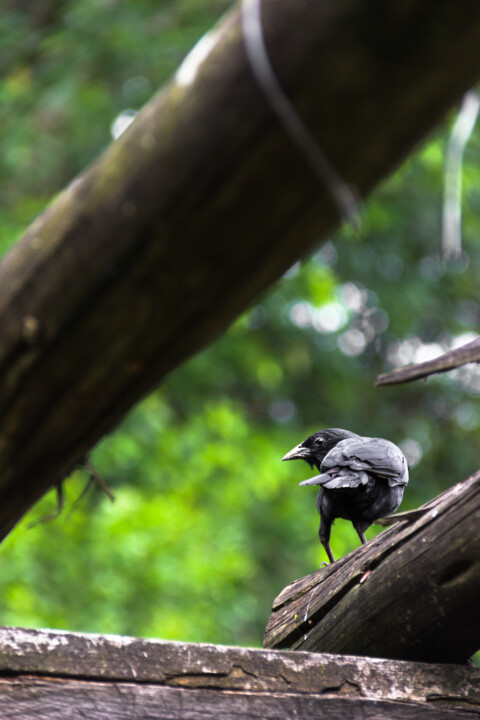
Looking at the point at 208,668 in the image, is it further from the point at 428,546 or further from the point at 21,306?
the point at 21,306

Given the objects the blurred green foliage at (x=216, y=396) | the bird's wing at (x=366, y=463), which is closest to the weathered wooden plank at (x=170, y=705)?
the bird's wing at (x=366, y=463)

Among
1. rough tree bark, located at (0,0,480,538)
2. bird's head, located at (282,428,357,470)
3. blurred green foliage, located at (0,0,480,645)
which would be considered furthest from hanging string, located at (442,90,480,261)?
blurred green foliage, located at (0,0,480,645)

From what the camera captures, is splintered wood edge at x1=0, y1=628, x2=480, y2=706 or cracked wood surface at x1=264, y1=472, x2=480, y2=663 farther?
cracked wood surface at x1=264, y1=472, x2=480, y2=663

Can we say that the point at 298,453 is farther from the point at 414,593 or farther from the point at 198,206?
the point at 198,206

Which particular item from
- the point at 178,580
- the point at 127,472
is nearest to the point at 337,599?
the point at 178,580

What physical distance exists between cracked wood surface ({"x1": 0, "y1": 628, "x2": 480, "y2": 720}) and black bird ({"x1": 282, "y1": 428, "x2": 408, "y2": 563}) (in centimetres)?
108

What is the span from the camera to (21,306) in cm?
97

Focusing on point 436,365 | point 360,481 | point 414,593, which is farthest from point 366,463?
point 436,365

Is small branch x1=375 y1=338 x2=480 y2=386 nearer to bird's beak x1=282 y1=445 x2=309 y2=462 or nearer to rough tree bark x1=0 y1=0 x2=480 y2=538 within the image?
rough tree bark x1=0 y1=0 x2=480 y2=538

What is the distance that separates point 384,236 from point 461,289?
1811 millimetres

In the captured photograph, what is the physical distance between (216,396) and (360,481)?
6.95 metres

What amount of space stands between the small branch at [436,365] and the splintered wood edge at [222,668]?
2.61 ft

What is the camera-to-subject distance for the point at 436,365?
1276 mm

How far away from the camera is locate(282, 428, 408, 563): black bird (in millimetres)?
2943
